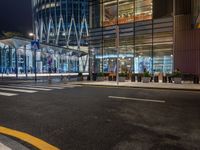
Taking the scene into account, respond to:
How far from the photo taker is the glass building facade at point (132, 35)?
2466cm

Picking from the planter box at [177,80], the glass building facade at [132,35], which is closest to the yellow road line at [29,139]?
the planter box at [177,80]

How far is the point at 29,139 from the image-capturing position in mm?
4289

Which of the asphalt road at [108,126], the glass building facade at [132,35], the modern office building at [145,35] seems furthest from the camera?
the glass building facade at [132,35]

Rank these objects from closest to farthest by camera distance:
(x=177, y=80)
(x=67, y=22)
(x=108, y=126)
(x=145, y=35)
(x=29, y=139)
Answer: (x=29, y=139) < (x=108, y=126) < (x=177, y=80) < (x=145, y=35) < (x=67, y=22)

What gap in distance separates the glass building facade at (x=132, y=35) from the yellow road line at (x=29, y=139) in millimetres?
22352

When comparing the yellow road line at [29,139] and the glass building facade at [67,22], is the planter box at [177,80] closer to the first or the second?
the yellow road line at [29,139]

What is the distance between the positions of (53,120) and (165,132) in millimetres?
3118

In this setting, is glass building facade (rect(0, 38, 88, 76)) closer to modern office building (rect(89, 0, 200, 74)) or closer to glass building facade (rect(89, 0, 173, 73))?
glass building facade (rect(89, 0, 173, 73))

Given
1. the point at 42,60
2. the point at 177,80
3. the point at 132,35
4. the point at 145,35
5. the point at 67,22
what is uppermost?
the point at 67,22

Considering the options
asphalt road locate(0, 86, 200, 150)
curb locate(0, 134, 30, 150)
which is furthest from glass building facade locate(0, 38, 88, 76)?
curb locate(0, 134, 30, 150)

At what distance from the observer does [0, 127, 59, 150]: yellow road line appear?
385 cm

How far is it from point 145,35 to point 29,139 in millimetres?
23932

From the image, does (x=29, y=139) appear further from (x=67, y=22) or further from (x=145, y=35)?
(x=67, y=22)

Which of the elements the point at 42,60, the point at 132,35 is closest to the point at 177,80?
the point at 132,35
